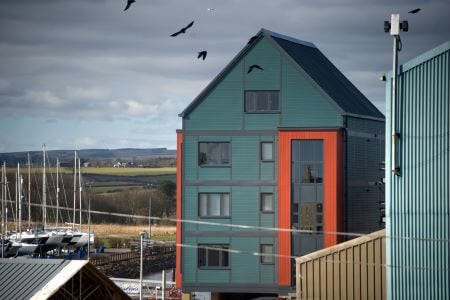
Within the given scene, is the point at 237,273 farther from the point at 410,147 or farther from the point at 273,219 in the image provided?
the point at 410,147

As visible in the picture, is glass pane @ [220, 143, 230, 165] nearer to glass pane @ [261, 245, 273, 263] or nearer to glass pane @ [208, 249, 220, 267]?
glass pane @ [208, 249, 220, 267]

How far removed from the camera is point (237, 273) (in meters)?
60.3

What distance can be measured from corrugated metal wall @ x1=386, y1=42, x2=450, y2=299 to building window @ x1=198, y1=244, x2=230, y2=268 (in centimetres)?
1872

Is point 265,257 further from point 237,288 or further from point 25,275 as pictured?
point 25,275

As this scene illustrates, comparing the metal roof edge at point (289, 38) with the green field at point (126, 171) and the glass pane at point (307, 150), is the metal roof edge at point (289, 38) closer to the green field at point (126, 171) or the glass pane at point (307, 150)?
the glass pane at point (307, 150)

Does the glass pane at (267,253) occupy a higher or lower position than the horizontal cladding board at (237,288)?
higher

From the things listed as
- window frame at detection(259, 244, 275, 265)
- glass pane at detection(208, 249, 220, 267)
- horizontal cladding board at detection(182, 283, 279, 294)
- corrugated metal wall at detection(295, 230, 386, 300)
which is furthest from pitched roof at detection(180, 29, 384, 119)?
corrugated metal wall at detection(295, 230, 386, 300)

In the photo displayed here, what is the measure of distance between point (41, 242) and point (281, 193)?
69689 millimetres

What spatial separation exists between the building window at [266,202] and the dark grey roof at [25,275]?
18633mm

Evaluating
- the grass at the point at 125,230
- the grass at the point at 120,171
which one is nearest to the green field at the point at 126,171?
the grass at the point at 120,171

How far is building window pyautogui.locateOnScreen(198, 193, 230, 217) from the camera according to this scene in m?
60.8

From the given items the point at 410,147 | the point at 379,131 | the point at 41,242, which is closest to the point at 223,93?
the point at 379,131

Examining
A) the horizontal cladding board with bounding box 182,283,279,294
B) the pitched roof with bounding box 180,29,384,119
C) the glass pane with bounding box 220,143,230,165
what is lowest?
the horizontal cladding board with bounding box 182,283,279,294

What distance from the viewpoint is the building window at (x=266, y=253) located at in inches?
2381
